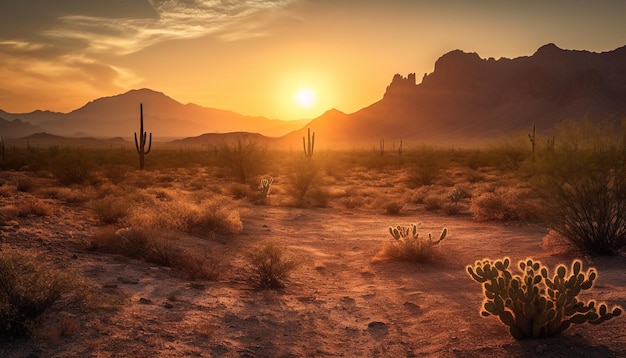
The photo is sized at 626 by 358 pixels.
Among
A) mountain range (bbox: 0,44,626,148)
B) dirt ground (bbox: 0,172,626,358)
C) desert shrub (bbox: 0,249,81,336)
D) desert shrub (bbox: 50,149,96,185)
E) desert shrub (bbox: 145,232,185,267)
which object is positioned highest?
mountain range (bbox: 0,44,626,148)

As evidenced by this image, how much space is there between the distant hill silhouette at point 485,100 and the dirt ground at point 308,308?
104692 mm

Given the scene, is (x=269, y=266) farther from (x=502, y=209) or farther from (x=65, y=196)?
(x=65, y=196)

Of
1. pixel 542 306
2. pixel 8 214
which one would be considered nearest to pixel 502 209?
pixel 542 306

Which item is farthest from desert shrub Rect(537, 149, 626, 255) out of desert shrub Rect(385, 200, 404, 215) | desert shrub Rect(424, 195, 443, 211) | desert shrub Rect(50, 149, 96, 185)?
desert shrub Rect(50, 149, 96, 185)

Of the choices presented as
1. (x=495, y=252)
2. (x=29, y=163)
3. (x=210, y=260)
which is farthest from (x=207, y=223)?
(x=29, y=163)

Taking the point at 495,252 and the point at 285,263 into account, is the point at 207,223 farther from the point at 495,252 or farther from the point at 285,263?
the point at 495,252

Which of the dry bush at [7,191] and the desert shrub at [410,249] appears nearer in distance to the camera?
the desert shrub at [410,249]

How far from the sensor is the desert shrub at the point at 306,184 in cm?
2095

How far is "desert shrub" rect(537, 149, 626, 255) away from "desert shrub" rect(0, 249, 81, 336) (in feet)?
30.0

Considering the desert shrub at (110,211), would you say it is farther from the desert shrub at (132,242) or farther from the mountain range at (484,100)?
the mountain range at (484,100)

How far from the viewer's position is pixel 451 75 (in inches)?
6088

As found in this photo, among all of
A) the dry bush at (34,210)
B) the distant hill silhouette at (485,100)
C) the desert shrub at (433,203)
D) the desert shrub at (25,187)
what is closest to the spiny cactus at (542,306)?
the dry bush at (34,210)

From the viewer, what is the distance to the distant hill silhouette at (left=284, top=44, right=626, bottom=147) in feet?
378

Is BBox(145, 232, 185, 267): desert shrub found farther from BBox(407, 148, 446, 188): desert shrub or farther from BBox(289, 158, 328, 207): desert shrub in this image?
BBox(407, 148, 446, 188): desert shrub
